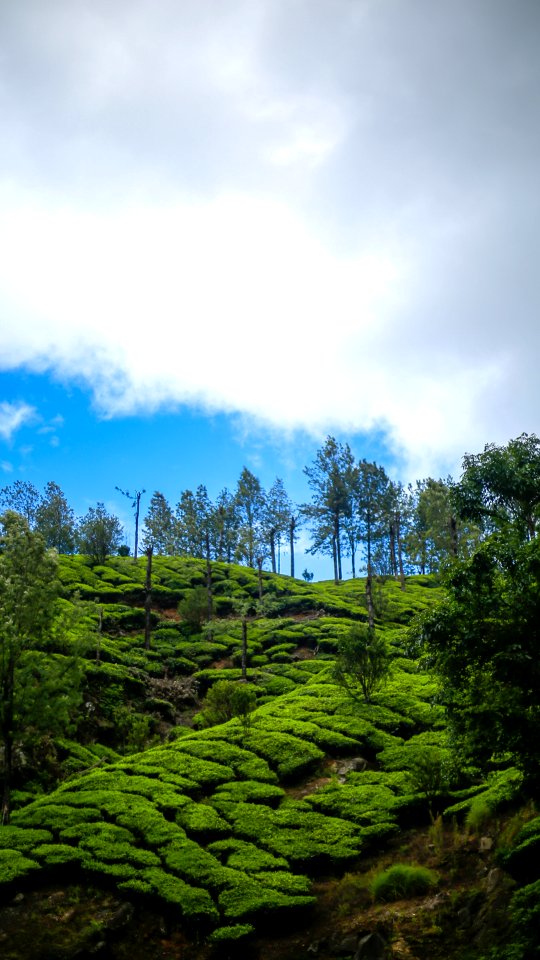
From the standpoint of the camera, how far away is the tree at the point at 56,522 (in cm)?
9931

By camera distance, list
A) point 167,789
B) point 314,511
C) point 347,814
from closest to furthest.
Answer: point 347,814 → point 167,789 → point 314,511

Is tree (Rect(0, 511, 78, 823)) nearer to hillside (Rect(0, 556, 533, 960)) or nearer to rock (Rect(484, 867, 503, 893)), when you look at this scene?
hillside (Rect(0, 556, 533, 960))

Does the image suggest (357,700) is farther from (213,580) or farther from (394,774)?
(213,580)

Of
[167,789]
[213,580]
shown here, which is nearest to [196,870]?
[167,789]

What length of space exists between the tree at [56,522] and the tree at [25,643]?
73238mm

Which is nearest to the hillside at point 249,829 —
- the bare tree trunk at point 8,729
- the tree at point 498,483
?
the bare tree trunk at point 8,729

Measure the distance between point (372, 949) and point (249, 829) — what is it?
7.80 meters

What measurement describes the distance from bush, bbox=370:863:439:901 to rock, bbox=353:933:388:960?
283cm

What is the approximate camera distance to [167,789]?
24219 mm

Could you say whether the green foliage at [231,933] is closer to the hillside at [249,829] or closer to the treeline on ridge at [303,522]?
the hillside at [249,829]

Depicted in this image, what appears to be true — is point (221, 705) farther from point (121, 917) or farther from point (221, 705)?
point (121, 917)

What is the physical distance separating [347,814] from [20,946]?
11.1 m

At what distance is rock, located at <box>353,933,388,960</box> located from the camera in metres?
14.5

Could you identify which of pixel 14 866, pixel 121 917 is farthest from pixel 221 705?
pixel 121 917
